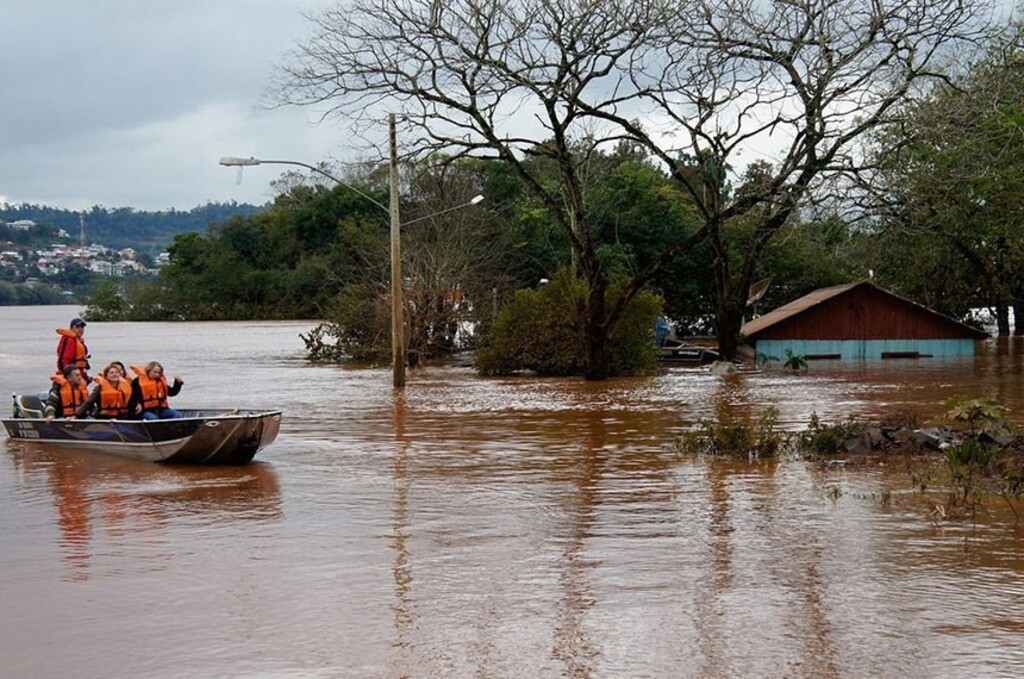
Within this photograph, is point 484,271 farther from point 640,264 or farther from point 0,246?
point 0,246

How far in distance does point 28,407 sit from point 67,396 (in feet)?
8.33

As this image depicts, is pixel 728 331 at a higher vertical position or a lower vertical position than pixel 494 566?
higher

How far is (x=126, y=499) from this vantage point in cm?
1627

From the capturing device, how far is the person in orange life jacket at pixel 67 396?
21.2 m

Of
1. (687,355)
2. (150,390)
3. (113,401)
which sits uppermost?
(687,355)

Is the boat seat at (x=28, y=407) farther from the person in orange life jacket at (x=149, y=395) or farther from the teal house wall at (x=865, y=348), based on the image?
the teal house wall at (x=865, y=348)

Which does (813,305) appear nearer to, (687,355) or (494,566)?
(687,355)

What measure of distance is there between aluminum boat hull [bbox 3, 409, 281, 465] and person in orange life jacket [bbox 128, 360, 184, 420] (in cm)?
58

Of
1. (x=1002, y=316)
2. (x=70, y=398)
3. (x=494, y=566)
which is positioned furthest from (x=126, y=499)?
(x=1002, y=316)

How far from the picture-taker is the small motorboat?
18.1 meters

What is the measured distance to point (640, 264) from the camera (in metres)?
56.1

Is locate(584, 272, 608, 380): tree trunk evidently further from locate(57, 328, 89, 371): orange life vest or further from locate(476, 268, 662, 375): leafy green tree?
locate(57, 328, 89, 371): orange life vest

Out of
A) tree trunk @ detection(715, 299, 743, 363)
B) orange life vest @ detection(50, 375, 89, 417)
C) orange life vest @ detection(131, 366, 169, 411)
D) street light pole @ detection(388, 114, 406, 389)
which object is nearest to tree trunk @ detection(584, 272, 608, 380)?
tree trunk @ detection(715, 299, 743, 363)

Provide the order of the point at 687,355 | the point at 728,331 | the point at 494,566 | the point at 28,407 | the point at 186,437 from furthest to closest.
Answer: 1. the point at 687,355
2. the point at 728,331
3. the point at 28,407
4. the point at 186,437
5. the point at 494,566
